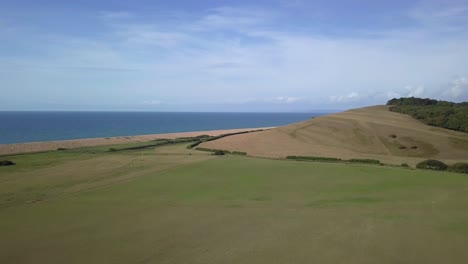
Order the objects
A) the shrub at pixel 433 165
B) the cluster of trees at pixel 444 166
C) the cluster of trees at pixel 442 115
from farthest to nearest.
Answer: the cluster of trees at pixel 442 115 → the shrub at pixel 433 165 → the cluster of trees at pixel 444 166

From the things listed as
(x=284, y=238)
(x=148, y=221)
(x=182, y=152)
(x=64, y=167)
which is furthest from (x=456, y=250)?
(x=182, y=152)

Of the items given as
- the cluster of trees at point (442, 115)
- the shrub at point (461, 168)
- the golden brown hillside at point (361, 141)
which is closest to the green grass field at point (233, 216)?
the shrub at point (461, 168)

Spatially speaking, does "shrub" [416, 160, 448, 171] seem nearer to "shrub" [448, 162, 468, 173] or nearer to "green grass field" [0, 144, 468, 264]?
"shrub" [448, 162, 468, 173]

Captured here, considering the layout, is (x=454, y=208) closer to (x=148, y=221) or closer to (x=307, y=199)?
(x=307, y=199)

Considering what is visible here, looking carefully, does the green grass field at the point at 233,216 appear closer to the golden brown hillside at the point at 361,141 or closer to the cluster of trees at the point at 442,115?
the golden brown hillside at the point at 361,141

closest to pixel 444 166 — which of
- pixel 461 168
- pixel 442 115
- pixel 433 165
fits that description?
pixel 433 165

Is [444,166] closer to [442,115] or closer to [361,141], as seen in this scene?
[361,141]
